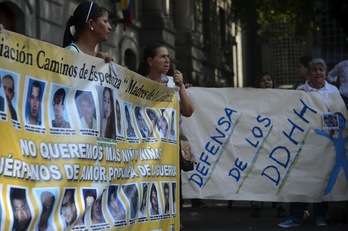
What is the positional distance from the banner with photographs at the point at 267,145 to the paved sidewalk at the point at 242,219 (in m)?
0.38

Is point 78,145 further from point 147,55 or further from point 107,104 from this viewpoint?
point 147,55

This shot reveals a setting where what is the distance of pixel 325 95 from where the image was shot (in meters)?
9.20

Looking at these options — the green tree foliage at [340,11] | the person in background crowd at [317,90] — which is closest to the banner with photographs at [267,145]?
the person in background crowd at [317,90]

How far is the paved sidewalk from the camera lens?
9.16 meters

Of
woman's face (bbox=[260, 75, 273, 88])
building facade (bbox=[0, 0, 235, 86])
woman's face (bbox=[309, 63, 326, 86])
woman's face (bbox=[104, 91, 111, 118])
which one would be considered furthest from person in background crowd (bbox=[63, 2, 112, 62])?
building facade (bbox=[0, 0, 235, 86])

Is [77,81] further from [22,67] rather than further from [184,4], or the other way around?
[184,4]

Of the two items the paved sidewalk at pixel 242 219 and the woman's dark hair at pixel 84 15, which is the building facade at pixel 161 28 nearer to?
the paved sidewalk at pixel 242 219

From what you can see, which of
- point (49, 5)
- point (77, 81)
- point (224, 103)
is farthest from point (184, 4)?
point (77, 81)

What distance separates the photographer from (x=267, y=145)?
9.18 meters

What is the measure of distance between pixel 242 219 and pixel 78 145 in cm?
576

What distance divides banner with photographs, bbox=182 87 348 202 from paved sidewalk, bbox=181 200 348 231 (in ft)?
1.24

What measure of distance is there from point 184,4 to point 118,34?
8.23 m

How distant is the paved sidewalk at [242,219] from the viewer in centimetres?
916

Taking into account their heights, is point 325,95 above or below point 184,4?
below
